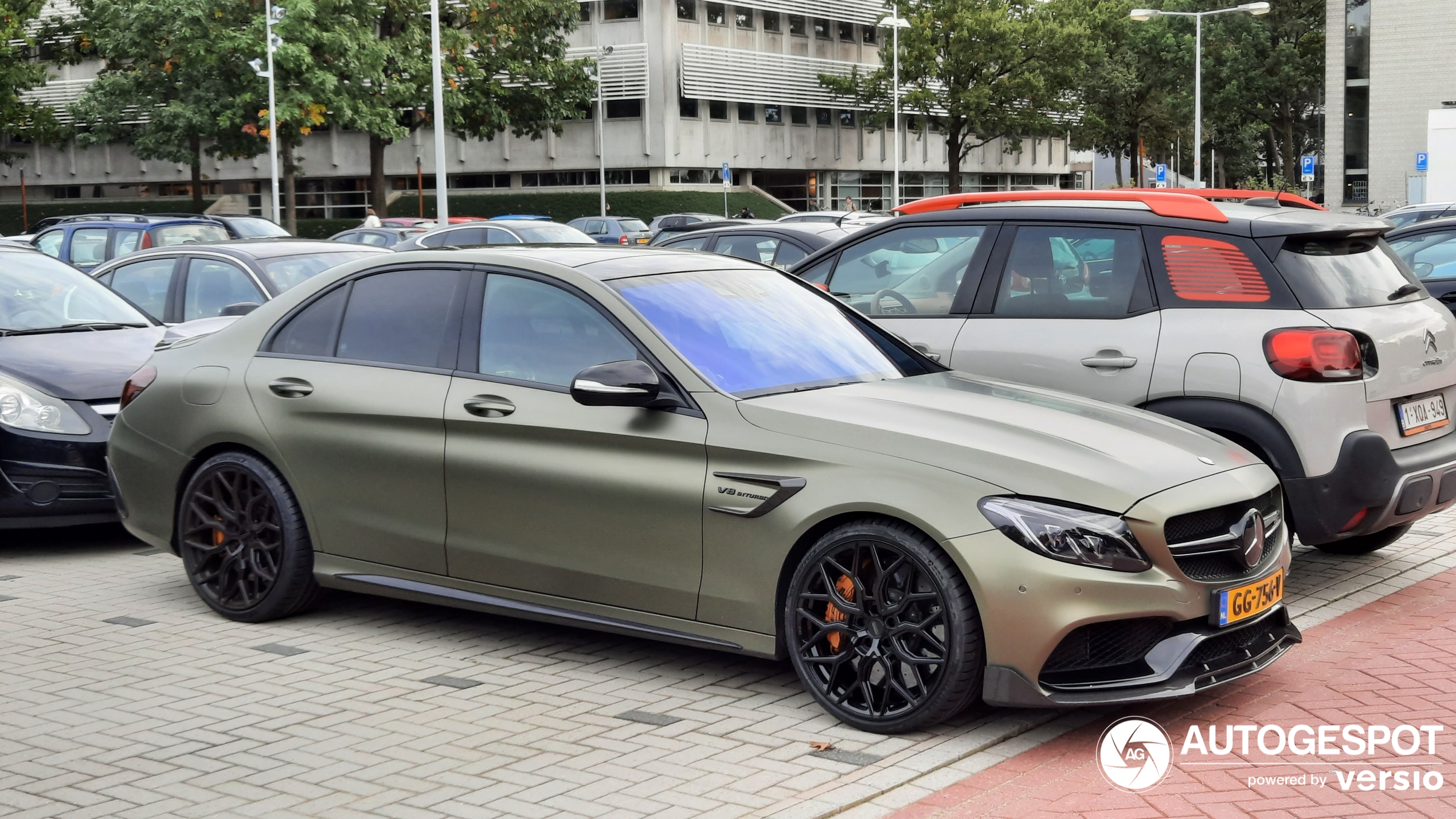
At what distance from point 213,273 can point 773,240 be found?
5079 mm

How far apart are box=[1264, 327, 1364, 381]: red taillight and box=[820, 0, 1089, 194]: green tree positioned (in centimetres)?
5462

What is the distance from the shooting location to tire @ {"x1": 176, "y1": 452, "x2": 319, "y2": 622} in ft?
20.7

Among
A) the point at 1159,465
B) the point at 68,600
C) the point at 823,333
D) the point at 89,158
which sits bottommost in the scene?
the point at 68,600

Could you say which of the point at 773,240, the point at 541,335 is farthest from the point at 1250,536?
the point at 773,240

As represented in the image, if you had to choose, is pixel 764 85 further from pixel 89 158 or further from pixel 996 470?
pixel 996 470

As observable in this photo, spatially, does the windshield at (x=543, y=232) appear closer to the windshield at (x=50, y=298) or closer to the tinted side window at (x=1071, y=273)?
the windshield at (x=50, y=298)

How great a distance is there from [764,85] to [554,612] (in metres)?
59.4

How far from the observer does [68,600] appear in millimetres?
7137

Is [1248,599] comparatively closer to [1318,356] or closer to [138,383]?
[1318,356]

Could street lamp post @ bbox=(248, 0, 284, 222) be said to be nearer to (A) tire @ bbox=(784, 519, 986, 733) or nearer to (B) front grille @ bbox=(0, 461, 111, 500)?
(B) front grille @ bbox=(0, 461, 111, 500)

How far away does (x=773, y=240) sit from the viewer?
14.0m

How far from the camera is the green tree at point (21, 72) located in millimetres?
51156

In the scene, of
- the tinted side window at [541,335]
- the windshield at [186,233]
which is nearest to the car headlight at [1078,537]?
the tinted side window at [541,335]

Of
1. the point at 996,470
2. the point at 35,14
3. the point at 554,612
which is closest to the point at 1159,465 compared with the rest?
the point at 996,470
